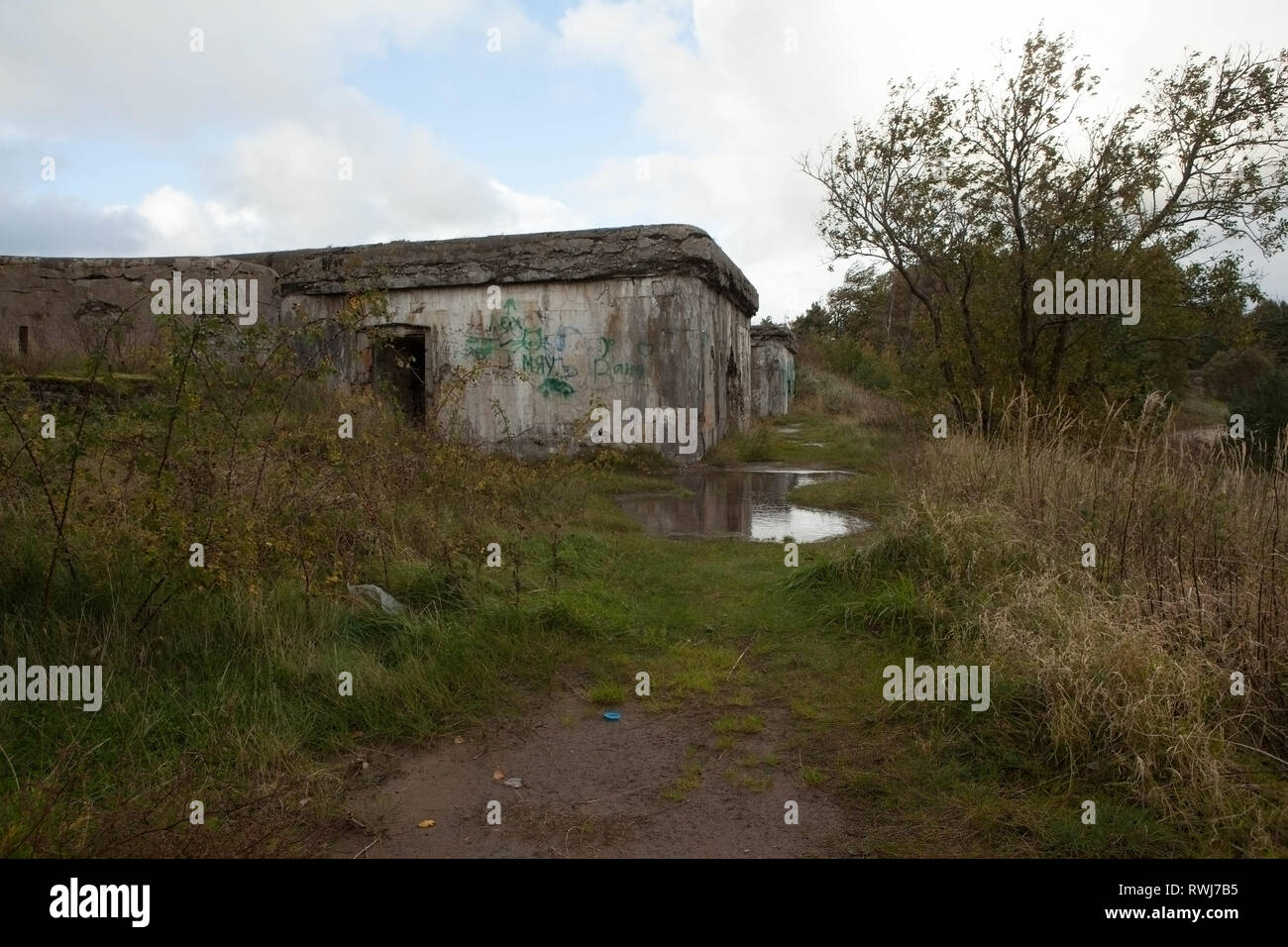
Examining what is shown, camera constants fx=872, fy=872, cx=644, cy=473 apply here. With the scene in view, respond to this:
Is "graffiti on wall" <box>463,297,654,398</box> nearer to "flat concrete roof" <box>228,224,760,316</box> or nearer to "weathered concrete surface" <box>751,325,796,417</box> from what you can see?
"flat concrete roof" <box>228,224,760,316</box>

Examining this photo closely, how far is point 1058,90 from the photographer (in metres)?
9.99

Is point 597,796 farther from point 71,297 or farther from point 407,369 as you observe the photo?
point 71,297

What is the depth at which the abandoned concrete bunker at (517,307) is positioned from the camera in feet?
35.4

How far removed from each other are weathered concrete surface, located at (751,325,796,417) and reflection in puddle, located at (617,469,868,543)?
37.8 ft

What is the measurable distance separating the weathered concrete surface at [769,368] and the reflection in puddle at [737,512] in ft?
37.8

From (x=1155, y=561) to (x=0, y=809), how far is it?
4857 mm

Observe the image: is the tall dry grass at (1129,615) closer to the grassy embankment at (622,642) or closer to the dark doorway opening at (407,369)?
the grassy embankment at (622,642)

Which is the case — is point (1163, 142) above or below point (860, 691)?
above

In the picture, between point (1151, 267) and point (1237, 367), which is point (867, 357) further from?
point (1151, 267)

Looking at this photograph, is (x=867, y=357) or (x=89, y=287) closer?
(x=89, y=287)

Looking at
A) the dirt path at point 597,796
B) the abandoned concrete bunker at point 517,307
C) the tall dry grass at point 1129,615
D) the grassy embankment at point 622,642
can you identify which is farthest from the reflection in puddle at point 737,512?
the dirt path at point 597,796

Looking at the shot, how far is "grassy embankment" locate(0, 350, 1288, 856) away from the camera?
2.90 m

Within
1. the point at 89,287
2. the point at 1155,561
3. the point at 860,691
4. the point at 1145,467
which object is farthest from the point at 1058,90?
the point at 89,287

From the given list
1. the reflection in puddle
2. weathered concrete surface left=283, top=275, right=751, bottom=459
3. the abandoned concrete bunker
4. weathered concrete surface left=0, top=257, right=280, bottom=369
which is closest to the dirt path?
the reflection in puddle
